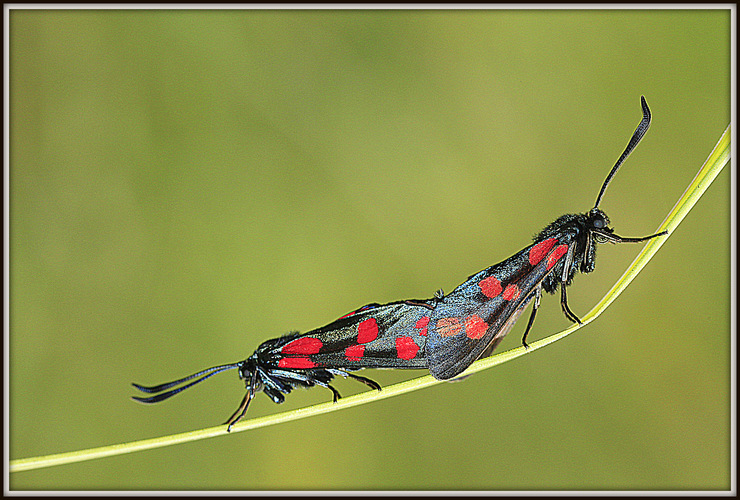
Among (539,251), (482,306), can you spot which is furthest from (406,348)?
(539,251)

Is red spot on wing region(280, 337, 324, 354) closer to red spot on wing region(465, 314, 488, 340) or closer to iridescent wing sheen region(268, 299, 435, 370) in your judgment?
iridescent wing sheen region(268, 299, 435, 370)

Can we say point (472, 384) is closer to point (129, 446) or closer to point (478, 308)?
point (478, 308)

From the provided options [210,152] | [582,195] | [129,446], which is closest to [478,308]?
[129,446]

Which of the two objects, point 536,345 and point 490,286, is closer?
point 536,345

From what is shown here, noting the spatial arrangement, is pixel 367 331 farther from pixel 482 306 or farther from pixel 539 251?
pixel 539 251

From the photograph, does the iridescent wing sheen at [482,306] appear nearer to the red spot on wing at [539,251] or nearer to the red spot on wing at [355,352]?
the red spot on wing at [539,251]

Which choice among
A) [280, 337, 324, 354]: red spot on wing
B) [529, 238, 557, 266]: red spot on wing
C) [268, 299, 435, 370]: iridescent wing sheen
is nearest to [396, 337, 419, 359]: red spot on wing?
[268, 299, 435, 370]: iridescent wing sheen

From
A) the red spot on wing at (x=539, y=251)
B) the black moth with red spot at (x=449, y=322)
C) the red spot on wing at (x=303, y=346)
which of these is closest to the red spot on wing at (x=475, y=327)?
the black moth with red spot at (x=449, y=322)
